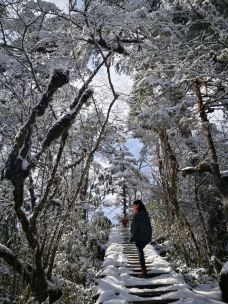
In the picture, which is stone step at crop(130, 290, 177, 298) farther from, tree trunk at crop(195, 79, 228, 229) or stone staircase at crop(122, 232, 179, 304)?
tree trunk at crop(195, 79, 228, 229)

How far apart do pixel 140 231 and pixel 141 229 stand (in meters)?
0.06

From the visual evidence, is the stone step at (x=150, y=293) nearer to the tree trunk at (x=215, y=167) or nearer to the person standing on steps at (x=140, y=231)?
the person standing on steps at (x=140, y=231)

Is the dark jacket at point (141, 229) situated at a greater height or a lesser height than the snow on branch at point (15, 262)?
greater

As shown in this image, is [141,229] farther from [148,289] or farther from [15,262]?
[15,262]

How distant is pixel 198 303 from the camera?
566 centimetres

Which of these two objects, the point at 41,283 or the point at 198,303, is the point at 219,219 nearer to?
the point at 198,303

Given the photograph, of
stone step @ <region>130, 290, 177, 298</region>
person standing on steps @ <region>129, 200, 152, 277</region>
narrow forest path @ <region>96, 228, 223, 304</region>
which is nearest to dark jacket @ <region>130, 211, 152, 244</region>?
person standing on steps @ <region>129, 200, 152, 277</region>

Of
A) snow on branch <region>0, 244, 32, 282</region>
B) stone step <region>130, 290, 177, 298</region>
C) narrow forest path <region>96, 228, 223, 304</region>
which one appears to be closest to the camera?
snow on branch <region>0, 244, 32, 282</region>

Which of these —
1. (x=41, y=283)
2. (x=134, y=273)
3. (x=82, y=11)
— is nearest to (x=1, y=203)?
(x=41, y=283)

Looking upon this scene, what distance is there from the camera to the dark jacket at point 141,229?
8.09 metres

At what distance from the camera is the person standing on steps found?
316 inches

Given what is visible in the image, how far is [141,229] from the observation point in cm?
816

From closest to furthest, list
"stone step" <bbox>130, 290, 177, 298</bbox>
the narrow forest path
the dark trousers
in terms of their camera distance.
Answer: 1. the narrow forest path
2. "stone step" <bbox>130, 290, 177, 298</bbox>
3. the dark trousers

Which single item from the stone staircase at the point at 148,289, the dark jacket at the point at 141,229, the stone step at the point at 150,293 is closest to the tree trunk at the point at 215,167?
the dark jacket at the point at 141,229
